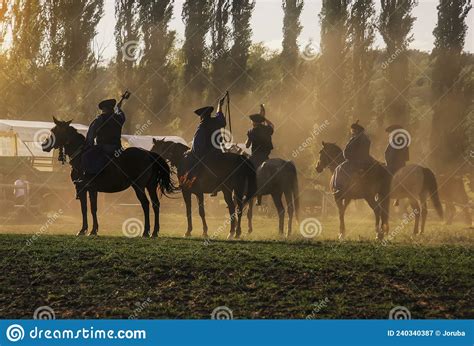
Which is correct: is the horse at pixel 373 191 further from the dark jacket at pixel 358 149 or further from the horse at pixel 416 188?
the horse at pixel 416 188

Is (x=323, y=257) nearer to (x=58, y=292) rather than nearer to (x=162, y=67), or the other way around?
(x=58, y=292)

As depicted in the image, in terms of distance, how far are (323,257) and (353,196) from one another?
664 centimetres

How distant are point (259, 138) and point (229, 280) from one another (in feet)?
31.4

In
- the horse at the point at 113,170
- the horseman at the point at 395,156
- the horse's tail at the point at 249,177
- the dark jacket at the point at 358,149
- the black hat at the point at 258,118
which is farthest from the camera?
the horseman at the point at 395,156

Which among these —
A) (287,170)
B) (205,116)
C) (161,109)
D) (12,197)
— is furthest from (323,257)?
(161,109)

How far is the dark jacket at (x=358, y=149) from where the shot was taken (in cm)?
2108

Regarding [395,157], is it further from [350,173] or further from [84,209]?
[84,209]

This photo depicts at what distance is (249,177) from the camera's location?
68.4ft

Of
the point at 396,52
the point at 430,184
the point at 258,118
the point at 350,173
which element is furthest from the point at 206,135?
the point at 396,52

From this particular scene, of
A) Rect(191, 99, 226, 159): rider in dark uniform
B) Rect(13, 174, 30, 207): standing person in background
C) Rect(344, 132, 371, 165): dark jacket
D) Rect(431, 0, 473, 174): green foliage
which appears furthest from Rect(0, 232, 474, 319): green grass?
Rect(431, 0, 473, 174): green foliage

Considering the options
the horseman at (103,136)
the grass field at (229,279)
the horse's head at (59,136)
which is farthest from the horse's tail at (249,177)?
the horse's head at (59,136)

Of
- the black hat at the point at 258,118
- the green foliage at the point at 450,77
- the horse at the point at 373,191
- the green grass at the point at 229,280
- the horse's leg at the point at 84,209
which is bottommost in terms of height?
the green grass at the point at 229,280

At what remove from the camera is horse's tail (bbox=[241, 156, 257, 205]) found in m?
20.8

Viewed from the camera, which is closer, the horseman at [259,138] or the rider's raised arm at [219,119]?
the rider's raised arm at [219,119]
